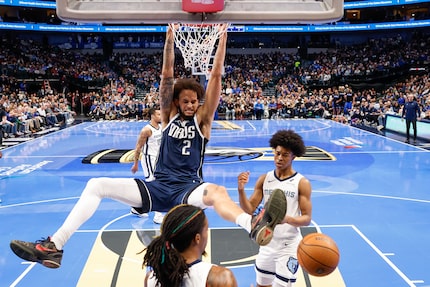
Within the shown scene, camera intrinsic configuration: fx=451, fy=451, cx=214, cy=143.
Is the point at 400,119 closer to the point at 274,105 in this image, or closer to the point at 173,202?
the point at 274,105

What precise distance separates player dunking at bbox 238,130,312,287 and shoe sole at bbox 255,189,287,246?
34.1 inches

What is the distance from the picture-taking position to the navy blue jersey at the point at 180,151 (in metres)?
3.76

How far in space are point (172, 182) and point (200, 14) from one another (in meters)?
1.68

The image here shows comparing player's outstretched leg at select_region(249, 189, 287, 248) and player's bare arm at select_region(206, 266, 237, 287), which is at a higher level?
player's outstretched leg at select_region(249, 189, 287, 248)

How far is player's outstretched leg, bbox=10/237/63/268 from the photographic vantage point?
3012mm

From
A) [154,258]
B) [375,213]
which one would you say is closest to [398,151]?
[375,213]

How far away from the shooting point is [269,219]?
282 cm

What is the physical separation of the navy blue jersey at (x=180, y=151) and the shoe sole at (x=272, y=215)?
1.04m

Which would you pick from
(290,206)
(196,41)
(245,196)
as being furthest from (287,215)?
(196,41)

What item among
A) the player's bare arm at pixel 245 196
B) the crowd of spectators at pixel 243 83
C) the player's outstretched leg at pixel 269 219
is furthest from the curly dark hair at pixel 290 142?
the crowd of spectators at pixel 243 83

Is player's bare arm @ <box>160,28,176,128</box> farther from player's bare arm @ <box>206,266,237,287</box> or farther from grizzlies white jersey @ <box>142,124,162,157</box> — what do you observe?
grizzlies white jersey @ <box>142,124,162,157</box>

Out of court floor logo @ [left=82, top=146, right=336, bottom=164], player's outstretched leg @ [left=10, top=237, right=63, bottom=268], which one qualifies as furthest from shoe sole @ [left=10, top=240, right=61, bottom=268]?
court floor logo @ [left=82, top=146, right=336, bottom=164]

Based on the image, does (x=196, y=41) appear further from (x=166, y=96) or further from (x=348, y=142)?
(x=166, y=96)

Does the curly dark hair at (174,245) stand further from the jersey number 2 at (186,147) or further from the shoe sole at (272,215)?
the jersey number 2 at (186,147)
